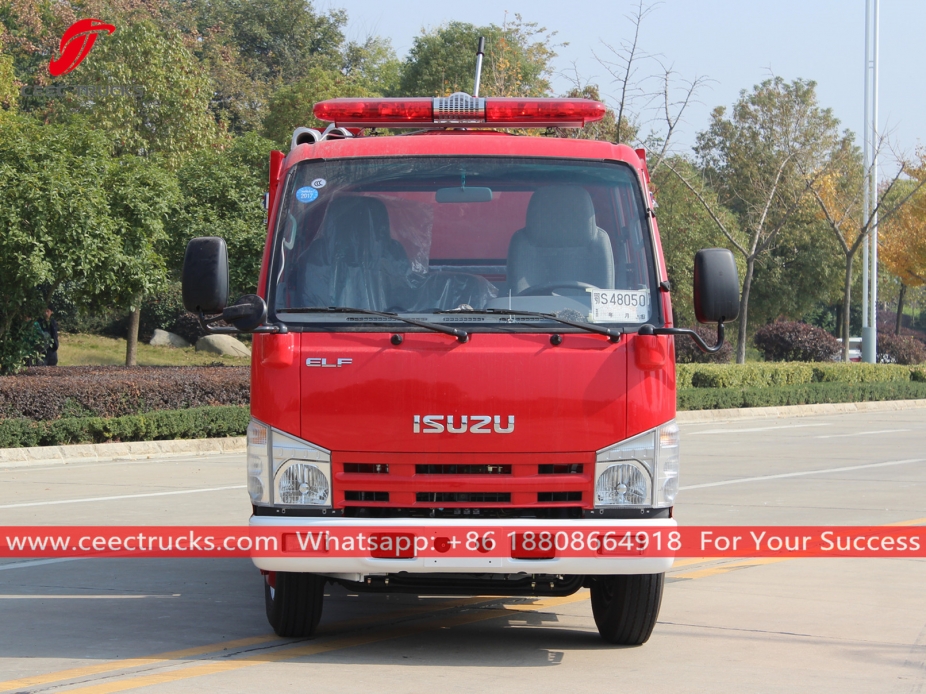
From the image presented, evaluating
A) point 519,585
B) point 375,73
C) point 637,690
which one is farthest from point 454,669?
point 375,73

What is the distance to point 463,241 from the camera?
5.95 m

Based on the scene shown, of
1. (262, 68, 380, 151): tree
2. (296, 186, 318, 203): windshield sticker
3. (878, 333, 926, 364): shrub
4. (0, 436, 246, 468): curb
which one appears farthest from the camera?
(878, 333, 926, 364): shrub

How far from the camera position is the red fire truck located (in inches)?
211

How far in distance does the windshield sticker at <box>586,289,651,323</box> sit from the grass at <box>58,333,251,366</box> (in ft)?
87.7

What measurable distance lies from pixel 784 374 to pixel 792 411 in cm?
271

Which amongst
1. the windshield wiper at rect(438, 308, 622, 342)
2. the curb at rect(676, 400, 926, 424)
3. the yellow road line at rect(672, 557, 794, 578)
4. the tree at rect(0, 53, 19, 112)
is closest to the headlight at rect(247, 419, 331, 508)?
the windshield wiper at rect(438, 308, 622, 342)

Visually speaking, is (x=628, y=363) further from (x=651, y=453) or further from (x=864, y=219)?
(x=864, y=219)

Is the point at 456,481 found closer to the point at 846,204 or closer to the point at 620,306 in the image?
the point at 620,306

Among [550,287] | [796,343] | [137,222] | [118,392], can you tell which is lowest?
[796,343]

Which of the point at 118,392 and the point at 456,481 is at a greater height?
the point at 456,481

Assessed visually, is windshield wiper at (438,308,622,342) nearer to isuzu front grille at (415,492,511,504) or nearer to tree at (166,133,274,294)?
isuzu front grille at (415,492,511,504)

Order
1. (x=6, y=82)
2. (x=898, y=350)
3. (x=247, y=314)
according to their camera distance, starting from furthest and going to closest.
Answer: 1. (x=898, y=350)
2. (x=6, y=82)
3. (x=247, y=314)

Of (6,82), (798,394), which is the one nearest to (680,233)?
(798,394)

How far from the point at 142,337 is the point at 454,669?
111ft
